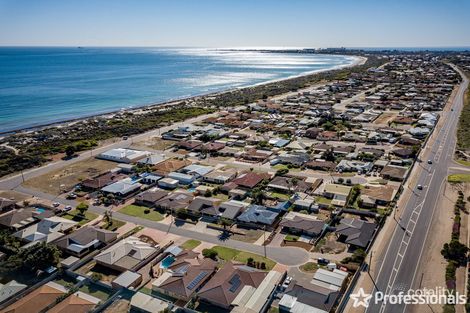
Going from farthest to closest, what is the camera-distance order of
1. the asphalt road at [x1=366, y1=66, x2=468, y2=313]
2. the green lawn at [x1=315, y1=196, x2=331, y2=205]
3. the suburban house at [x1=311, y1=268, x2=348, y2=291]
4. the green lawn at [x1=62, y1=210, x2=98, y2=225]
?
the green lawn at [x1=315, y1=196, x2=331, y2=205] < the green lawn at [x1=62, y1=210, x2=98, y2=225] < the asphalt road at [x1=366, y1=66, x2=468, y2=313] < the suburban house at [x1=311, y1=268, x2=348, y2=291]

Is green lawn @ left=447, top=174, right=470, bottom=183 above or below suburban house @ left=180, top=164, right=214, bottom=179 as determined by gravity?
above

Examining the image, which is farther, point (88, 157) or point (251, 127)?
point (251, 127)

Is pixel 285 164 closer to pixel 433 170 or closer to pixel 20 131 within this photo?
pixel 433 170

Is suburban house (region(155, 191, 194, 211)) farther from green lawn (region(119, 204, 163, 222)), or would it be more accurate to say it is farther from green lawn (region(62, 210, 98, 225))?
green lawn (region(62, 210, 98, 225))

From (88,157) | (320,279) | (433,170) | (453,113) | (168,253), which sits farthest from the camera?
(453,113)

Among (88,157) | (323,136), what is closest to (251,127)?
(323,136)

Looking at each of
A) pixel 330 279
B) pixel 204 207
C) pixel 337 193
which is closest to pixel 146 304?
pixel 330 279

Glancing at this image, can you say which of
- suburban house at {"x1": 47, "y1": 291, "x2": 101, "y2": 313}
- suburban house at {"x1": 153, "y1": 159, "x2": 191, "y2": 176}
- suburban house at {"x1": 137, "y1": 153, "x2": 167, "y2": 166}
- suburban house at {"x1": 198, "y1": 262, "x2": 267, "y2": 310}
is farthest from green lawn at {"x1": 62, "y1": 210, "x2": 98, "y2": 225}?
suburban house at {"x1": 198, "y1": 262, "x2": 267, "y2": 310}

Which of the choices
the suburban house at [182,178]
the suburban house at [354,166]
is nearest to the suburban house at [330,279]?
the suburban house at [182,178]
